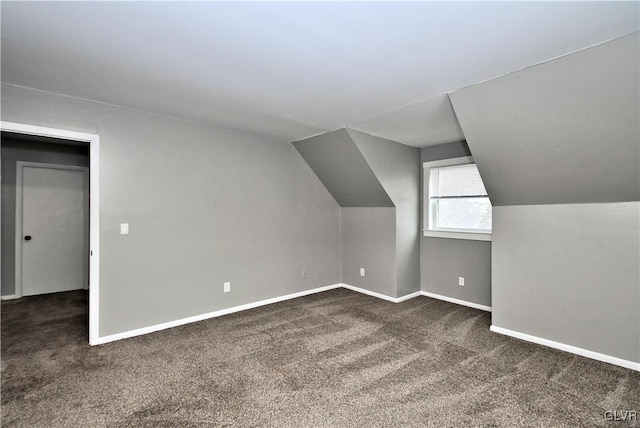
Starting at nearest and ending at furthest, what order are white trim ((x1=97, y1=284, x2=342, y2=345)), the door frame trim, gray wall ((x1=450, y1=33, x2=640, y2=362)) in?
1. gray wall ((x1=450, y1=33, x2=640, y2=362))
2. the door frame trim
3. white trim ((x1=97, y1=284, x2=342, y2=345))

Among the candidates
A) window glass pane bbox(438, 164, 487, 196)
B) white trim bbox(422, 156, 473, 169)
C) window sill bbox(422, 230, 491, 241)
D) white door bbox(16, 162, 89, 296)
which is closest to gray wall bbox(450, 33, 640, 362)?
window sill bbox(422, 230, 491, 241)

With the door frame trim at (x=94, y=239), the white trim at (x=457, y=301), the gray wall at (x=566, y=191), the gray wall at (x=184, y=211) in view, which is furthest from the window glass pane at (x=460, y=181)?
the door frame trim at (x=94, y=239)

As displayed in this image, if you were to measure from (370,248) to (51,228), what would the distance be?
492 centimetres

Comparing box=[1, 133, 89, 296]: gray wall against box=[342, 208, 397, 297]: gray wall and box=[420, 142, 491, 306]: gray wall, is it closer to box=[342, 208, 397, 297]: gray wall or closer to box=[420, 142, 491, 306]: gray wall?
box=[342, 208, 397, 297]: gray wall

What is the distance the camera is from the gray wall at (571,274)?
8.79ft

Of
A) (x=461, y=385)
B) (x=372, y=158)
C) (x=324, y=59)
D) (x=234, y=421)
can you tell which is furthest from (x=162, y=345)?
(x=372, y=158)

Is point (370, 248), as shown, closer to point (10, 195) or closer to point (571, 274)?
point (571, 274)

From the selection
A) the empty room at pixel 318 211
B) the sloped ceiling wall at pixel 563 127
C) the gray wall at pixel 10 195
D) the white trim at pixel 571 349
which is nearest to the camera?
the empty room at pixel 318 211

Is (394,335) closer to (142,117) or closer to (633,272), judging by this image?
(633,272)

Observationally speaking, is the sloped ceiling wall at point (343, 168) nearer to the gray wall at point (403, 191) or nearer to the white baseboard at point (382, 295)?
the gray wall at point (403, 191)

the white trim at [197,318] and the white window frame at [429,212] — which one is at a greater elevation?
the white window frame at [429,212]

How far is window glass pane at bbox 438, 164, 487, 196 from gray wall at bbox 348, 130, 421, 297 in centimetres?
37

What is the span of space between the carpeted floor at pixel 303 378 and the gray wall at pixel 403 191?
3.58 ft

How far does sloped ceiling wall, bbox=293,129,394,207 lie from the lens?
13.5 ft
